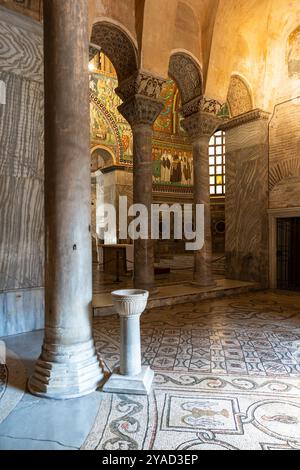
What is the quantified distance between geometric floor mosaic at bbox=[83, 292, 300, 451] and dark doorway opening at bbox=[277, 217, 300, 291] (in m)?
3.30

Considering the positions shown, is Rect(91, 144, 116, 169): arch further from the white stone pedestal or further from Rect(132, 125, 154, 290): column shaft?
the white stone pedestal

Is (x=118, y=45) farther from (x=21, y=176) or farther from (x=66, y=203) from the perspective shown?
(x=66, y=203)

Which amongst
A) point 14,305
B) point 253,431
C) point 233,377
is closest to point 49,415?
point 253,431

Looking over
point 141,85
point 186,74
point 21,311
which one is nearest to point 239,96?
point 186,74

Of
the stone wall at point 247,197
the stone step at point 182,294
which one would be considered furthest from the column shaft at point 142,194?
the stone wall at point 247,197

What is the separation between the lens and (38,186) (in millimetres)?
5457

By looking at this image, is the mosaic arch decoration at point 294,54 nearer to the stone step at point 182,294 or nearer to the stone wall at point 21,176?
the stone step at point 182,294

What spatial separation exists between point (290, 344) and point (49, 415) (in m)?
3.48

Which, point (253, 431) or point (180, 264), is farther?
point (180, 264)

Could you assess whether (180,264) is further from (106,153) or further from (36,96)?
(36,96)

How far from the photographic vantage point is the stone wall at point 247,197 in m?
9.58

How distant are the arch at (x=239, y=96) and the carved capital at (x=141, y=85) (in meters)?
3.16

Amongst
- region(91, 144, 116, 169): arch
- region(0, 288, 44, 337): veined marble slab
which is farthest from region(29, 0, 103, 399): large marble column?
region(91, 144, 116, 169): arch

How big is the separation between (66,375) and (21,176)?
10.9ft
